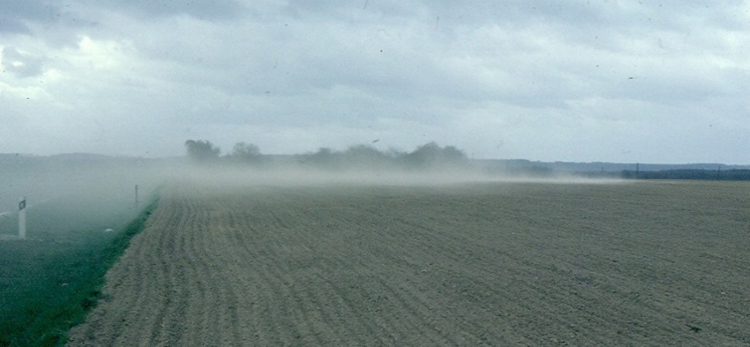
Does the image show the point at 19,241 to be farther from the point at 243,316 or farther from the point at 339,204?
the point at 339,204

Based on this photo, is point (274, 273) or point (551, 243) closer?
point (274, 273)

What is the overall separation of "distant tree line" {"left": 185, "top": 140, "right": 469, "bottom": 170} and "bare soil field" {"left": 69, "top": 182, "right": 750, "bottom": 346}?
278ft

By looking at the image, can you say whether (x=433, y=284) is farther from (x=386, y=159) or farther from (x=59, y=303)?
(x=386, y=159)

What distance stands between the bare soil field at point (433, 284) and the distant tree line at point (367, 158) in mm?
84582

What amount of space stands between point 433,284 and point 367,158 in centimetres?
11397

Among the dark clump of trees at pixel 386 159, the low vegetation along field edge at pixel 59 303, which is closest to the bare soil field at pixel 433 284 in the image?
the low vegetation along field edge at pixel 59 303

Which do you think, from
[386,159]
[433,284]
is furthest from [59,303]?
[386,159]

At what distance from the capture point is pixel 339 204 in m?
37.9

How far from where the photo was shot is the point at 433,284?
13961mm

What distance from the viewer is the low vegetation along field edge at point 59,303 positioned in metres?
10.3

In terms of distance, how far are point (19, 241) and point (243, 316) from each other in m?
14.8

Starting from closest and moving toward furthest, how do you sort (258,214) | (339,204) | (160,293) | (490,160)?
(160,293), (258,214), (339,204), (490,160)

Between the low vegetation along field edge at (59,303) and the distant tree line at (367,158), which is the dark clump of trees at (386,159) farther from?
the low vegetation along field edge at (59,303)

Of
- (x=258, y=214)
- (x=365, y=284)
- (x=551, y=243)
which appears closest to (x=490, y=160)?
(x=258, y=214)
